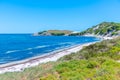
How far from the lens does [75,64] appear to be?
17578 mm

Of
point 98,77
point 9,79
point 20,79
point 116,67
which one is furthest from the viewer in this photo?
point 9,79

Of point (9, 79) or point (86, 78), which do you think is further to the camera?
point (9, 79)

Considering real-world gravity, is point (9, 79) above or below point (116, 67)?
below

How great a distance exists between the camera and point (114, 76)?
565 inches

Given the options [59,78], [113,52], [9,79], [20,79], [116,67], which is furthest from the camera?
[113,52]

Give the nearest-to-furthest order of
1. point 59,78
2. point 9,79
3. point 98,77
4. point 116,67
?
point 98,77
point 59,78
point 116,67
point 9,79

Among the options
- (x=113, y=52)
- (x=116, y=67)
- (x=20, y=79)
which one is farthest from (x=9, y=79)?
(x=113, y=52)

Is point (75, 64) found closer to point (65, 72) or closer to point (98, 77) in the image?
point (65, 72)

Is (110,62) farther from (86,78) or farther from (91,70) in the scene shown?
(86,78)

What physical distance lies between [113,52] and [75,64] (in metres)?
7.48

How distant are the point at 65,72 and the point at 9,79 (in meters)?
5.87

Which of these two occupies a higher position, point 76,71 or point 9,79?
point 76,71

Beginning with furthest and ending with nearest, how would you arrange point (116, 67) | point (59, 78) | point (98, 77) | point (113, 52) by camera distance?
point (113, 52)
point (116, 67)
point (59, 78)
point (98, 77)

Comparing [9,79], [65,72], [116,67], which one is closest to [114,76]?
[116,67]
